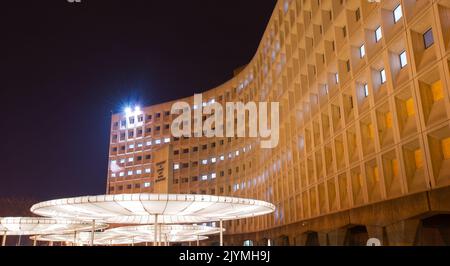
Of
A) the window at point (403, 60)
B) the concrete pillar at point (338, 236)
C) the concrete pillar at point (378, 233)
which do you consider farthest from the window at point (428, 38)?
the concrete pillar at point (338, 236)

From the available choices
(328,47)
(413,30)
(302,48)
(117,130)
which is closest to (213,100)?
(117,130)

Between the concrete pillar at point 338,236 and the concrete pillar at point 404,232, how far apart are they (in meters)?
7.60

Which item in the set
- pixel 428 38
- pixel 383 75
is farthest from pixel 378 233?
pixel 428 38

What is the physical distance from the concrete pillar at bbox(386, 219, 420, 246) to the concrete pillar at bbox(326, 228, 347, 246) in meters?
7.60

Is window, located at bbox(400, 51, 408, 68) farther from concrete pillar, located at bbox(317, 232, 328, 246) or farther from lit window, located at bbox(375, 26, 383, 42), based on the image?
concrete pillar, located at bbox(317, 232, 328, 246)

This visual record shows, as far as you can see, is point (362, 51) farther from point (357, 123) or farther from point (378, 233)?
point (378, 233)

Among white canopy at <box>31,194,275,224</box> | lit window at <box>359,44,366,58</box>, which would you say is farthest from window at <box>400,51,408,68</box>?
white canopy at <box>31,194,275,224</box>

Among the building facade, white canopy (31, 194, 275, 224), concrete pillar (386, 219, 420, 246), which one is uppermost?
the building facade

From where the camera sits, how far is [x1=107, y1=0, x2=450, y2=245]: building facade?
2222cm

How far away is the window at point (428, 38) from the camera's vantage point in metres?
23.2

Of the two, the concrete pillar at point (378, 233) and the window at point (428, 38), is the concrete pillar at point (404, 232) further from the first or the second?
the window at point (428, 38)

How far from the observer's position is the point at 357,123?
30328 millimetres

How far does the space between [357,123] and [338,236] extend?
964cm

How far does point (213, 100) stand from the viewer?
3762 inches
